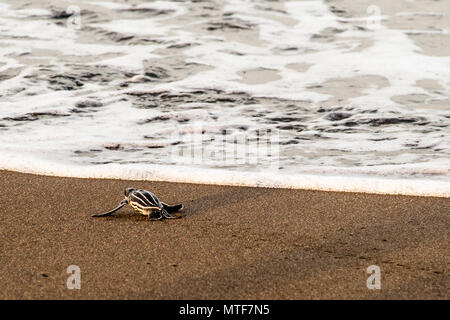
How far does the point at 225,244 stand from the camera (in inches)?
107

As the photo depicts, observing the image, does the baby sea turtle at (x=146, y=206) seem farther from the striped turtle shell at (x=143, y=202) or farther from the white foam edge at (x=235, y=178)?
the white foam edge at (x=235, y=178)

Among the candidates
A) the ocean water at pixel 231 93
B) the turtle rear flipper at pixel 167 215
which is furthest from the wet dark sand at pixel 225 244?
the ocean water at pixel 231 93

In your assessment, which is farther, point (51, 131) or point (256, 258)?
point (51, 131)

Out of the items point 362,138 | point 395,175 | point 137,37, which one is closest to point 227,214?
point 395,175

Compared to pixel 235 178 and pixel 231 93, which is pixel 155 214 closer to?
pixel 235 178

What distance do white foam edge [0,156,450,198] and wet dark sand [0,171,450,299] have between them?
0.10 m

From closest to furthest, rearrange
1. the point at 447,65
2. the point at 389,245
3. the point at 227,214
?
the point at 389,245, the point at 227,214, the point at 447,65

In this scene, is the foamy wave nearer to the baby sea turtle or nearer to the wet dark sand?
→ the wet dark sand

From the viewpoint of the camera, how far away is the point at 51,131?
4984mm

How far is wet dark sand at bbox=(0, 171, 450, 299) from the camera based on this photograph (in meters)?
2.27

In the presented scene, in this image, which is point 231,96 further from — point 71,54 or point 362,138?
point 71,54

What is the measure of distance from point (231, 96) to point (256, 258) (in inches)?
143

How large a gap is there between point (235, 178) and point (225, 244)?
1092mm

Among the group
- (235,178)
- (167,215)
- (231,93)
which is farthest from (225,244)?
(231,93)
